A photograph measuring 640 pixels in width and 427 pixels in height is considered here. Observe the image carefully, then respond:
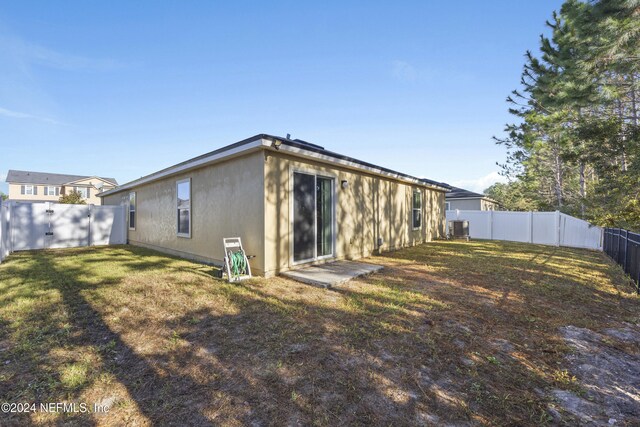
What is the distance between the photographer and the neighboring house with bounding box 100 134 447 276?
5703 millimetres

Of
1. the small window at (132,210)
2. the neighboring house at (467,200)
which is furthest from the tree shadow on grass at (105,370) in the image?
the neighboring house at (467,200)

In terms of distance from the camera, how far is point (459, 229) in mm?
14297

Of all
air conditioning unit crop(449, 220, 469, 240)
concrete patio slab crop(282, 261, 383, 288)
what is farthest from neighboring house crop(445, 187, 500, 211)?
concrete patio slab crop(282, 261, 383, 288)

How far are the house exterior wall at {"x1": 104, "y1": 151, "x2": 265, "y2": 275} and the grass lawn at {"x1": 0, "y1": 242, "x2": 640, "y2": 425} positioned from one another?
4.48 feet

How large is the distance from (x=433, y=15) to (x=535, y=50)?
198 inches

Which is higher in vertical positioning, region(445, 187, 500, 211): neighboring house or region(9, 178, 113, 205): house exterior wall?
region(9, 178, 113, 205): house exterior wall

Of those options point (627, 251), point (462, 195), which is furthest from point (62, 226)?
point (462, 195)

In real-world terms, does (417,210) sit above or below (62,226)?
above

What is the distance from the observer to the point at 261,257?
18.4 feet

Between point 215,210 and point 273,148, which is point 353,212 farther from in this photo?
point 215,210

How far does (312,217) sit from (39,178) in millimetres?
52979

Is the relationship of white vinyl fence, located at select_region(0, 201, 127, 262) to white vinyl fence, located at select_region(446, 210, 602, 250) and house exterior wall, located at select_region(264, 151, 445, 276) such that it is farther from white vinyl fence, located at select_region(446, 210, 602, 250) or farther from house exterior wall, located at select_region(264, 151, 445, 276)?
white vinyl fence, located at select_region(446, 210, 602, 250)

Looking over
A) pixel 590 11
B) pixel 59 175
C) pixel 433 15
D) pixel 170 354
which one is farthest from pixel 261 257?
pixel 59 175

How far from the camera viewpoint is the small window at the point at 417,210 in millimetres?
11461
